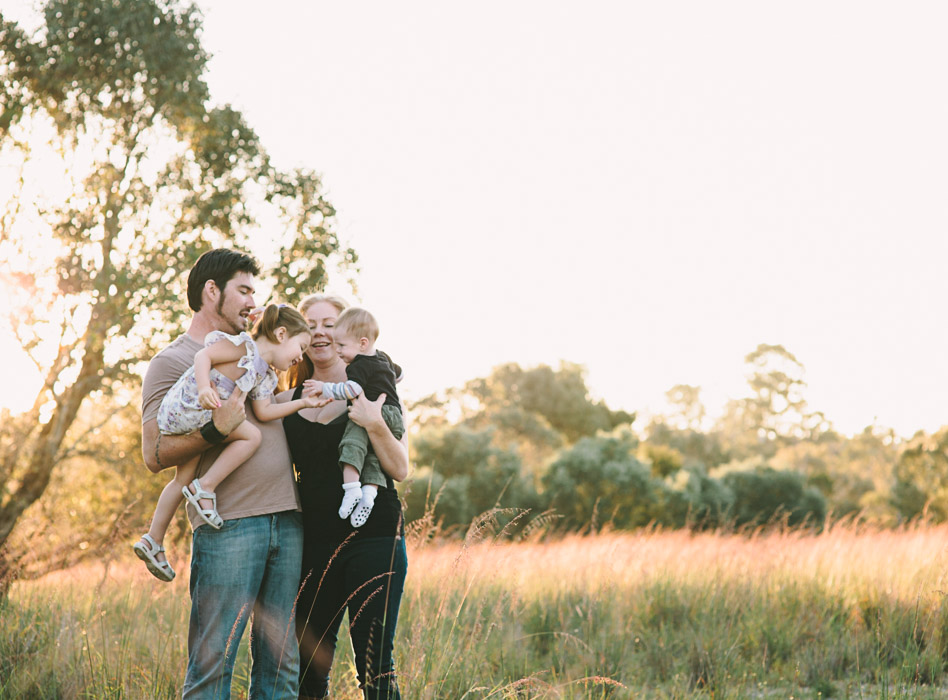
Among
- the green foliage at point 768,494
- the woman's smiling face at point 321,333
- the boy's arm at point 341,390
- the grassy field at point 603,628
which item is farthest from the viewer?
the green foliage at point 768,494

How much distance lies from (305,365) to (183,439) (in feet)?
2.26

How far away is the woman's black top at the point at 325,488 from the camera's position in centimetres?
282

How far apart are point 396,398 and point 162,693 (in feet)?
5.69

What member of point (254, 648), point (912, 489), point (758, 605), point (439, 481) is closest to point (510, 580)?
point (758, 605)

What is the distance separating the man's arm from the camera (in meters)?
2.58

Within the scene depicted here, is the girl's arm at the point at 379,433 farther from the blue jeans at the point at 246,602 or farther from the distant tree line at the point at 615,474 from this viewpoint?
the distant tree line at the point at 615,474

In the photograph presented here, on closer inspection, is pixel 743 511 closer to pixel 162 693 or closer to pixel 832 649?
pixel 832 649

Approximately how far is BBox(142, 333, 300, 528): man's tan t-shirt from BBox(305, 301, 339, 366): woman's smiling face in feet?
1.44

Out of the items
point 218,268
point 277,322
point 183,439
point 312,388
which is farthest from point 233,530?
point 218,268

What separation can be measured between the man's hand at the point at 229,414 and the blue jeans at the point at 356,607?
1.83 feet

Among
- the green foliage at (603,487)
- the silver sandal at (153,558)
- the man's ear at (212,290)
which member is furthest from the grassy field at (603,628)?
the green foliage at (603,487)

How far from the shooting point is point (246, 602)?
259 centimetres

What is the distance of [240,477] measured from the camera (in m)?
2.67

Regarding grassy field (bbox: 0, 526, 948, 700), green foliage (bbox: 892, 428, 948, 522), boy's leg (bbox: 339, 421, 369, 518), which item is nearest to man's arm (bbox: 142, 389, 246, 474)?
boy's leg (bbox: 339, 421, 369, 518)
